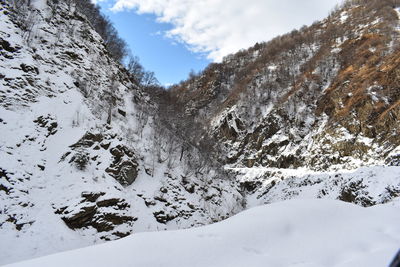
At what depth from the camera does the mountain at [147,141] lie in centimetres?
1129

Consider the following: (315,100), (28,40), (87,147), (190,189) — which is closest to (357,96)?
(315,100)

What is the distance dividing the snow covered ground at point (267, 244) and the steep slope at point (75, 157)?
826 cm

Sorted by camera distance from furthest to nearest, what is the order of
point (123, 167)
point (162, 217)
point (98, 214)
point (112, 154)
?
1. point (123, 167)
2. point (112, 154)
3. point (162, 217)
4. point (98, 214)

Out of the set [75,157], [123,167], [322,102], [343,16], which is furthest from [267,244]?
[343,16]

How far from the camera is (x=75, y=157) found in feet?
42.6

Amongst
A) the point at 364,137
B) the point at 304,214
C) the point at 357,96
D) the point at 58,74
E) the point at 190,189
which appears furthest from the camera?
the point at 357,96

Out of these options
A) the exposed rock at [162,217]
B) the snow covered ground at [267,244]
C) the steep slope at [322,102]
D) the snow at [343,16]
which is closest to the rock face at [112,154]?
the exposed rock at [162,217]

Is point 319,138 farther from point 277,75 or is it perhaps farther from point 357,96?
point 277,75

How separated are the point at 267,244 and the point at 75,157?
12272 millimetres

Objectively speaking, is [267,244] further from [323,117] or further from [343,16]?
[343,16]

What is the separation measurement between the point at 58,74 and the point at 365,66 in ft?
105

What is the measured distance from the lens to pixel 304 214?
13.4 ft

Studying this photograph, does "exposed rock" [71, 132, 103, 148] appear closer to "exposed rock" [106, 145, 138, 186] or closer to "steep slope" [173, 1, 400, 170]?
"exposed rock" [106, 145, 138, 186]

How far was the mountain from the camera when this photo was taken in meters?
11.3
